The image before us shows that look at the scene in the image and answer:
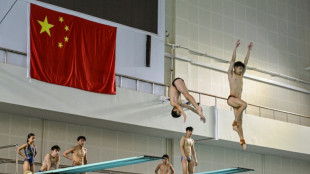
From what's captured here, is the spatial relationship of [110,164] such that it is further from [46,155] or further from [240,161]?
[240,161]

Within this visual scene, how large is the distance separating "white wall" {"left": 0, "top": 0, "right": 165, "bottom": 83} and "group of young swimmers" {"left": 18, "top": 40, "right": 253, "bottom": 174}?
3.81m

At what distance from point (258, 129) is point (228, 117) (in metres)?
2.06

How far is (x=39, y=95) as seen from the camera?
67.2 ft

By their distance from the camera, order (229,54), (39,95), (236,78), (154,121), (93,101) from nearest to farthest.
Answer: (236,78), (39,95), (93,101), (154,121), (229,54)

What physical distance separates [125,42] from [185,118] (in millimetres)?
9668

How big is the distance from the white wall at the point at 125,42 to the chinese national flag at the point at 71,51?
0.95 meters

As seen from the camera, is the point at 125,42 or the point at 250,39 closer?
the point at 125,42

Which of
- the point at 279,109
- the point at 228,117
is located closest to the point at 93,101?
the point at 228,117

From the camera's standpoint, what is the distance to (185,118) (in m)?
15.7

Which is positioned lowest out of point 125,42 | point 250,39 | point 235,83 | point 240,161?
point 240,161

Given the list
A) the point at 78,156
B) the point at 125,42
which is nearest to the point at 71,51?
the point at 125,42

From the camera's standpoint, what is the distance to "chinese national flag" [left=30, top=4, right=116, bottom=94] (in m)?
20.6

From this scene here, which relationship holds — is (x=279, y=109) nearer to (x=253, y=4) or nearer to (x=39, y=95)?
(x=253, y=4)

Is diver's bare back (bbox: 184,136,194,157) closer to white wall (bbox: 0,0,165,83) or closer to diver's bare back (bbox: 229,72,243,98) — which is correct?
white wall (bbox: 0,0,165,83)
